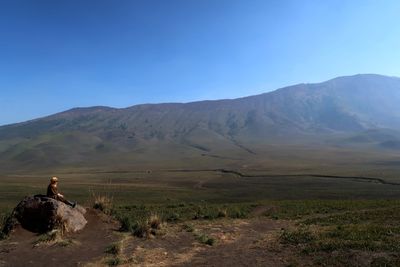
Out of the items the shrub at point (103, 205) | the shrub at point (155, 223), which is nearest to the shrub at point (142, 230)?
the shrub at point (155, 223)

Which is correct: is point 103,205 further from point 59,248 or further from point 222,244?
point 222,244

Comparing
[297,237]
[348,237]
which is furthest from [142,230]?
[348,237]

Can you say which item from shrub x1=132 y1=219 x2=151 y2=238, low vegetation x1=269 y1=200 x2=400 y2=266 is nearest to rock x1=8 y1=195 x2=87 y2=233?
shrub x1=132 y1=219 x2=151 y2=238

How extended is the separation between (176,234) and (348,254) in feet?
22.0

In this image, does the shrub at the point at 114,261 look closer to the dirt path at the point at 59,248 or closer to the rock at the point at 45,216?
the dirt path at the point at 59,248

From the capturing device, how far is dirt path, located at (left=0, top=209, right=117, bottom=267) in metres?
13.8

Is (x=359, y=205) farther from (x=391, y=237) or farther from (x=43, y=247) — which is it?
(x=43, y=247)

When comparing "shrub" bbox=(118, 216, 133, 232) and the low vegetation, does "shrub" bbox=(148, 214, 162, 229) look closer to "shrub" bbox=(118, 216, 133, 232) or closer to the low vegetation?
"shrub" bbox=(118, 216, 133, 232)

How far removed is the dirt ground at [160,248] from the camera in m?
13.6

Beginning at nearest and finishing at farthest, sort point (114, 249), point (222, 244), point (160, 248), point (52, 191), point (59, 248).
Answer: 1. point (114, 249)
2. point (59, 248)
3. point (160, 248)
4. point (222, 244)
5. point (52, 191)

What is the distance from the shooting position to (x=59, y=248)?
15.1 metres

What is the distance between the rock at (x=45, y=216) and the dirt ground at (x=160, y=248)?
41cm

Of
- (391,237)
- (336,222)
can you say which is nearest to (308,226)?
(336,222)

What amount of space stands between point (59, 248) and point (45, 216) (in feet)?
8.43
